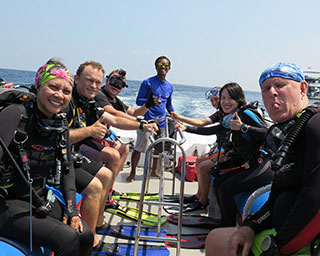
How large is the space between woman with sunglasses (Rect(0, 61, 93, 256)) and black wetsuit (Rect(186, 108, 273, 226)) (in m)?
1.60

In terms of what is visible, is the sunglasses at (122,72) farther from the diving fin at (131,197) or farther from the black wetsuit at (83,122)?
the diving fin at (131,197)

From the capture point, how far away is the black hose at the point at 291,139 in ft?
5.02

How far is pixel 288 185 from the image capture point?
1.74 m

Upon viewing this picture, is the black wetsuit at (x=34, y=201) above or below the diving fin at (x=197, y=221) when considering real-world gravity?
above

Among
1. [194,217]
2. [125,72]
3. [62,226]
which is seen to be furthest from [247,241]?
[125,72]

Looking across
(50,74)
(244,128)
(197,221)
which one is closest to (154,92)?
(197,221)

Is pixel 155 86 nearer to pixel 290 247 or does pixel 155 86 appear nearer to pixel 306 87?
pixel 306 87

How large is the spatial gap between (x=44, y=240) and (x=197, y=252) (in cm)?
183

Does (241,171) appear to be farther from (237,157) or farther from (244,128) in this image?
(244,128)

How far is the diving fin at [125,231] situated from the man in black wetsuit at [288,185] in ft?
5.01

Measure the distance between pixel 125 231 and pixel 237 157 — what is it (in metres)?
1.62

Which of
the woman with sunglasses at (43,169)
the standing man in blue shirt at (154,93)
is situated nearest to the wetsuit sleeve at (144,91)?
the standing man in blue shirt at (154,93)

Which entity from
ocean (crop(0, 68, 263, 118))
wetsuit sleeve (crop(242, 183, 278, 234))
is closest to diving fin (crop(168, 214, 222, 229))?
wetsuit sleeve (crop(242, 183, 278, 234))

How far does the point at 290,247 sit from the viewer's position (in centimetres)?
152
